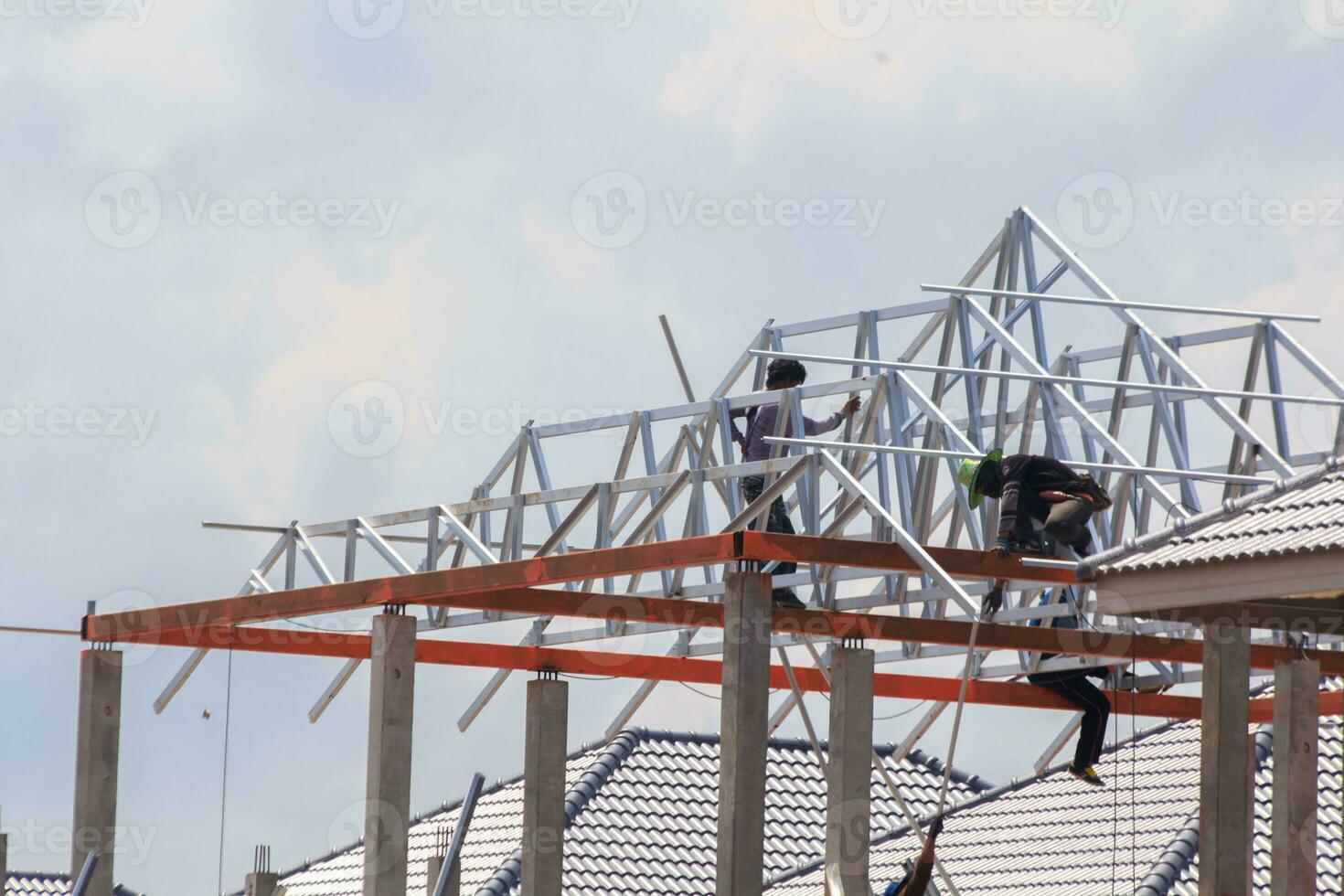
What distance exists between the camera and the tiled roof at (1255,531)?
Answer: 15039mm

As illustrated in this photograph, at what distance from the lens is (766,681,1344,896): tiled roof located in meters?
27.8

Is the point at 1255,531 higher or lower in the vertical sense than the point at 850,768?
higher

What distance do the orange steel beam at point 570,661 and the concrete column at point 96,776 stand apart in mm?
913

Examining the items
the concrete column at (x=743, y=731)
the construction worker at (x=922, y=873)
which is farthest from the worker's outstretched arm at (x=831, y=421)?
the construction worker at (x=922, y=873)

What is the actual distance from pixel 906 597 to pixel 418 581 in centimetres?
447

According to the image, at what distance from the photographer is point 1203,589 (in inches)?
610

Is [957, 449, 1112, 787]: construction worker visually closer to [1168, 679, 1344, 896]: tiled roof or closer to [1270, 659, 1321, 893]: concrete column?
[1270, 659, 1321, 893]: concrete column

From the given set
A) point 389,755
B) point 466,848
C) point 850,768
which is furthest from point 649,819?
point 850,768

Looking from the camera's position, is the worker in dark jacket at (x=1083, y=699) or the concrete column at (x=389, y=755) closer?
the concrete column at (x=389, y=755)

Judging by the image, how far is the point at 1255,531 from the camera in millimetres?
15719

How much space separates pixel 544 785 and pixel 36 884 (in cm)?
1770

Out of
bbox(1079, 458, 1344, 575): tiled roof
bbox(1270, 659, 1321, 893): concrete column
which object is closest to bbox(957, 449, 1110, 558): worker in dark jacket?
bbox(1079, 458, 1344, 575): tiled roof

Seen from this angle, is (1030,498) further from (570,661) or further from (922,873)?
(570,661)

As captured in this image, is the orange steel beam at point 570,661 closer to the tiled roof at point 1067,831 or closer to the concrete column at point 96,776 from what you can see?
the concrete column at point 96,776
